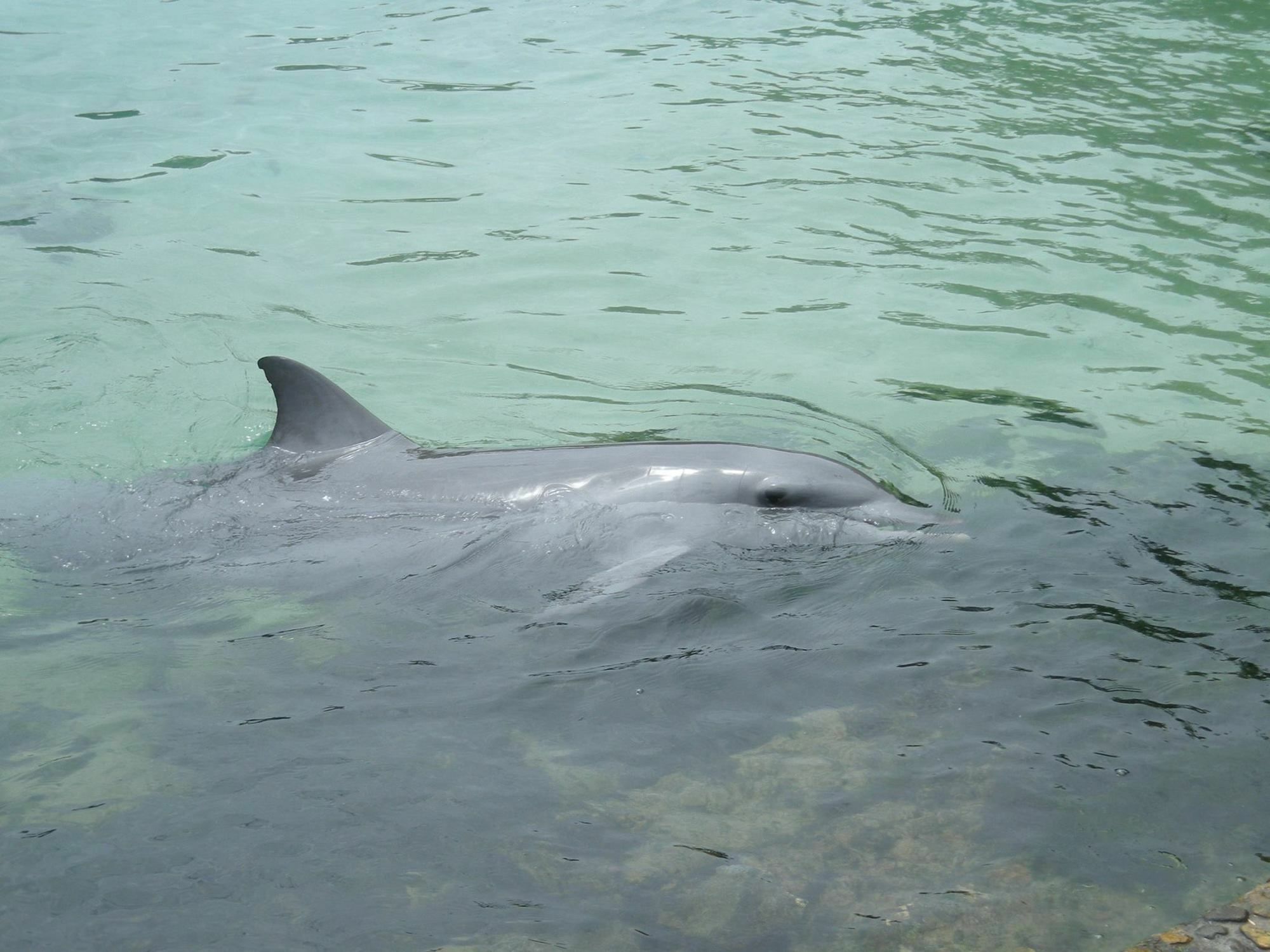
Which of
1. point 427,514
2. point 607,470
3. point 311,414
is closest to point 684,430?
point 607,470

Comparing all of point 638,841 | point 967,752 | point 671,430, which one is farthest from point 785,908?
point 671,430

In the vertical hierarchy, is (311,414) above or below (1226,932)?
above

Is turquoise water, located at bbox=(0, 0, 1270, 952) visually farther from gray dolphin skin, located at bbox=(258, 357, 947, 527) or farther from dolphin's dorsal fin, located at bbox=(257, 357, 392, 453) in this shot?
dolphin's dorsal fin, located at bbox=(257, 357, 392, 453)

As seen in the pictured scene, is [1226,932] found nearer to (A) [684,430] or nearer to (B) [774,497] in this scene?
(B) [774,497]

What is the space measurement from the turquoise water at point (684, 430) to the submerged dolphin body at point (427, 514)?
0.25 meters

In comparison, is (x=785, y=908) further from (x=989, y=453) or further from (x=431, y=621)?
(x=989, y=453)

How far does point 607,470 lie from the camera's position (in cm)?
708

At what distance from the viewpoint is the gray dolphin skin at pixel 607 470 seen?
702 cm

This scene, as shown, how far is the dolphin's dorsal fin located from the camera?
289 inches

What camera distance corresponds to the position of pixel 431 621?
637 centimetres

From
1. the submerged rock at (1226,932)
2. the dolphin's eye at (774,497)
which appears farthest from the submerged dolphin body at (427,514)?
the submerged rock at (1226,932)

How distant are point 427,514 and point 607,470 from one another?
105 cm

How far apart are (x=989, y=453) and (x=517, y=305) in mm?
4372

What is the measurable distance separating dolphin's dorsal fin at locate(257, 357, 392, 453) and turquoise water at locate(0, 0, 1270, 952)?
1.15 meters
